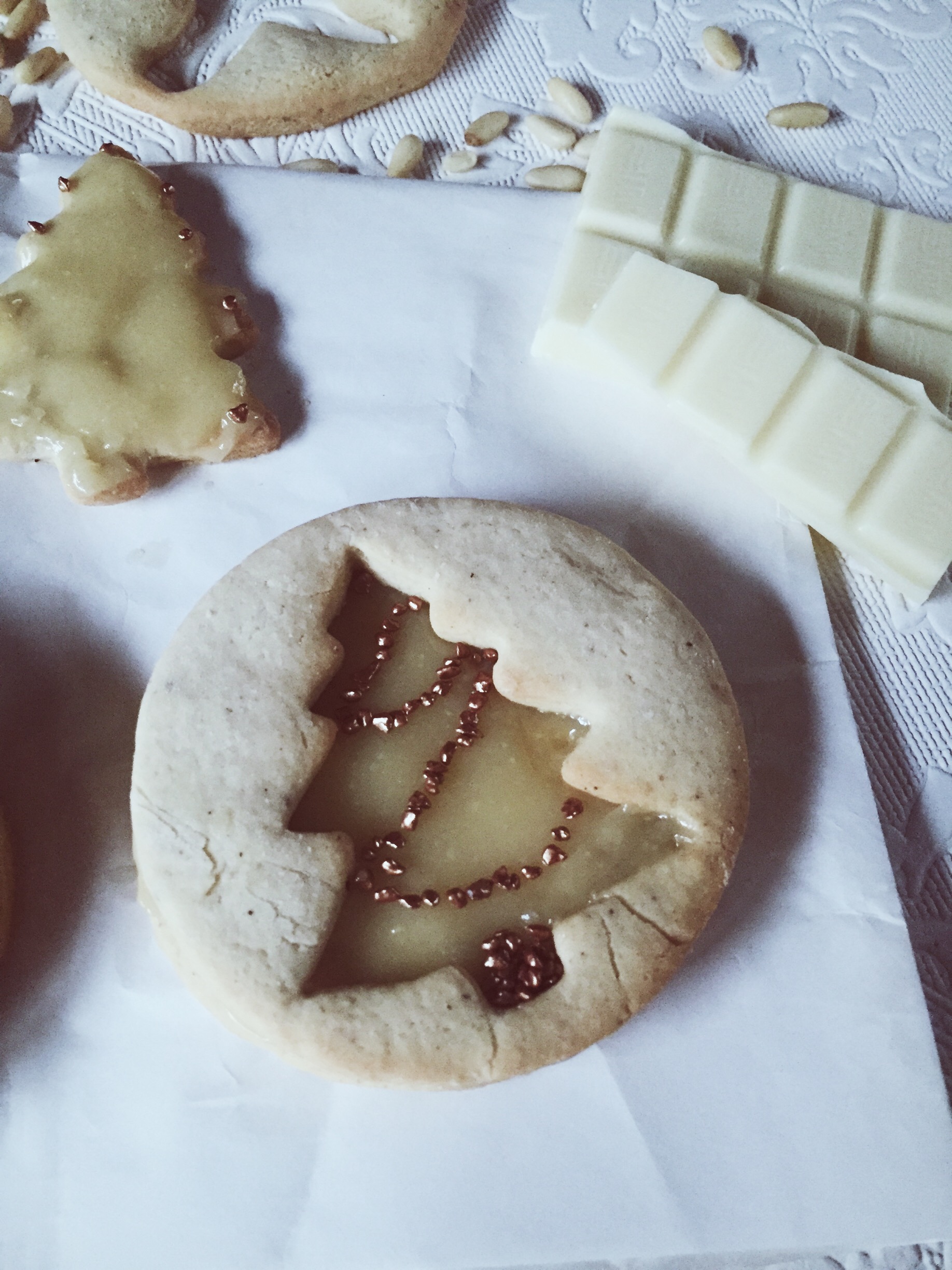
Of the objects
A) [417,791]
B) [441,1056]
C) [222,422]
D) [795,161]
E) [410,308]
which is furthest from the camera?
[795,161]

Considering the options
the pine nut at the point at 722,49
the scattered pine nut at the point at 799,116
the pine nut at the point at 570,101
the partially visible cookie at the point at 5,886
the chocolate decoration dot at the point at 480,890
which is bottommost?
the partially visible cookie at the point at 5,886

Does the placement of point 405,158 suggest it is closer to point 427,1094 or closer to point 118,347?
point 118,347

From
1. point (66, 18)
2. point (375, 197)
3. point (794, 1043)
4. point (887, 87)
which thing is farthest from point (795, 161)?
point (794, 1043)

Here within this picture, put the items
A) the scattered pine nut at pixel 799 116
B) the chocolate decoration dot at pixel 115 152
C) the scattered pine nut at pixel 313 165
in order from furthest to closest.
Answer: the scattered pine nut at pixel 799 116
the scattered pine nut at pixel 313 165
the chocolate decoration dot at pixel 115 152

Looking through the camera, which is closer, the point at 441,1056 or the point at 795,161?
the point at 441,1056

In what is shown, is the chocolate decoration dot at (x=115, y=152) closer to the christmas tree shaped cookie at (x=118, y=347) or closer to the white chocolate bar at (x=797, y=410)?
the christmas tree shaped cookie at (x=118, y=347)

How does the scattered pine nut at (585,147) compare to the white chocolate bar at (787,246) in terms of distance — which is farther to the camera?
the scattered pine nut at (585,147)

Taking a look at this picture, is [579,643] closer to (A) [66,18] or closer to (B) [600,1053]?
(B) [600,1053]

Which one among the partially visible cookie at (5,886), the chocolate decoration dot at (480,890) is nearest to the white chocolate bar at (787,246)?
the chocolate decoration dot at (480,890)
